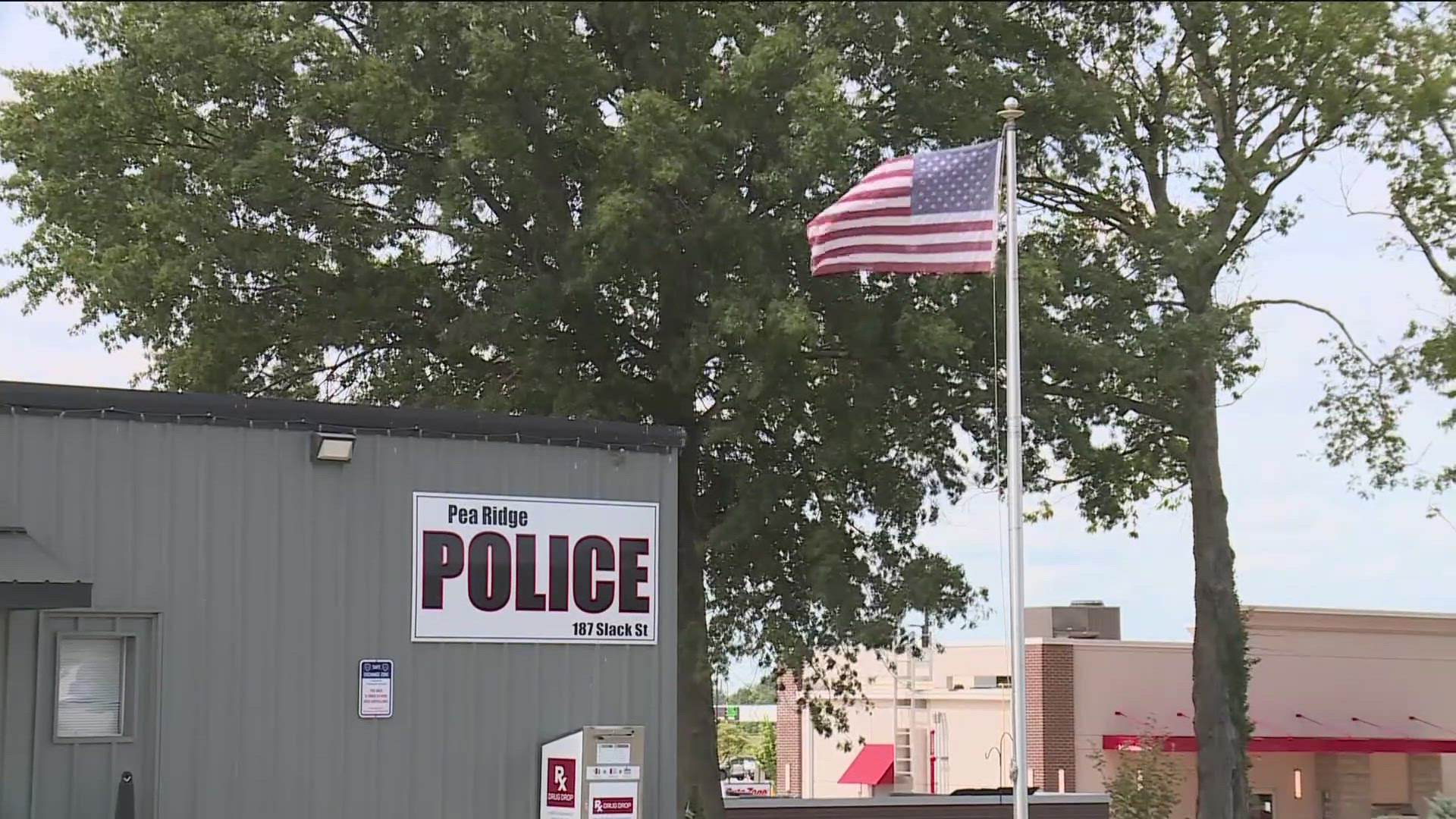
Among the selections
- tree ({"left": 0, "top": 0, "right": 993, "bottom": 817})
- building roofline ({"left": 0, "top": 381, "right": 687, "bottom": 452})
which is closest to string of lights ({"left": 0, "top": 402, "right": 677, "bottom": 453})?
building roofline ({"left": 0, "top": 381, "right": 687, "bottom": 452})

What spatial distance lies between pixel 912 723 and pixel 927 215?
29.9 meters

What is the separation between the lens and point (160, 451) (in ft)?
44.1

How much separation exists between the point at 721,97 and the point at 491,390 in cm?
524

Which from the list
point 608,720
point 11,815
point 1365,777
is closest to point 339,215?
point 608,720

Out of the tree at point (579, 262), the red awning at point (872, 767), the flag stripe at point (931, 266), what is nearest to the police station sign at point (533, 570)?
the flag stripe at point (931, 266)

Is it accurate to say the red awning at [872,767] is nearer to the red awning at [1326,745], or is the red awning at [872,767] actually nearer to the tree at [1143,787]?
the red awning at [1326,745]

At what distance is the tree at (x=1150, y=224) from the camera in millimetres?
23750

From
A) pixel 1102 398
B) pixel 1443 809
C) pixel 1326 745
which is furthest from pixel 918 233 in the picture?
pixel 1326 745

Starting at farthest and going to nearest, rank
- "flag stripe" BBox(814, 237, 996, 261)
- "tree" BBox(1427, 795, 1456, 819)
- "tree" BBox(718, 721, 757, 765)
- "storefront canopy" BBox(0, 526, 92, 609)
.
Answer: "tree" BBox(718, 721, 757, 765)
"tree" BBox(1427, 795, 1456, 819)
"flag stripe" BBox(814, 237, 996, 261)
"storefront canopy" BBox(0, 526, 92, 609)

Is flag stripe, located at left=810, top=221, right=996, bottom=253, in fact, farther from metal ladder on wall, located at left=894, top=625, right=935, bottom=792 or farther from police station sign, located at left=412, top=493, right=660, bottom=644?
metal ladder on wall, located at left=894, top=625, right=935, bottom=792

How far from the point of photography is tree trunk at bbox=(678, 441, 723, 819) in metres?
25.0

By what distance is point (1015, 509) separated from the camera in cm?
1559

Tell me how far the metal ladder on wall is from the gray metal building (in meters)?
28.8

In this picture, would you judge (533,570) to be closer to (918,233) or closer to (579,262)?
(918,233)
